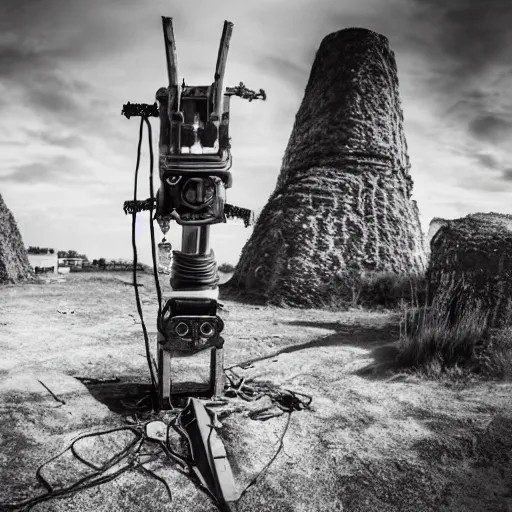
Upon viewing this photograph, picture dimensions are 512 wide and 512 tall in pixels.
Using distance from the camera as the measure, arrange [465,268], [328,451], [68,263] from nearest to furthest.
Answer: [328,451] < [465,268] < [68,263]

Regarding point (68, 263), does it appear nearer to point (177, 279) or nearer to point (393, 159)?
point (393, 159)

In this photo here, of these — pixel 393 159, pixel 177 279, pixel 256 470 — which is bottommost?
pixel 256 470

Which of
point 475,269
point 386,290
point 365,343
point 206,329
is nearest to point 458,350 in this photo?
point 365,343

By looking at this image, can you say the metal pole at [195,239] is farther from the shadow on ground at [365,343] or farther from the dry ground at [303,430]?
the shadow on ground at [365,343]

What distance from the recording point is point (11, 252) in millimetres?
13164

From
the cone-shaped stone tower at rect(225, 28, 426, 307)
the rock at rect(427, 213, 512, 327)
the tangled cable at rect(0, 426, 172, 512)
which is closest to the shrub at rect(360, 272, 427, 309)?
the cone-shaped stone tower at rect(225, 28, 426, 307)

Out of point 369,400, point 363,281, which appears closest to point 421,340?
point 369,400

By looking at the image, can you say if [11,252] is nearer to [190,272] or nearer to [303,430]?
[190,272]

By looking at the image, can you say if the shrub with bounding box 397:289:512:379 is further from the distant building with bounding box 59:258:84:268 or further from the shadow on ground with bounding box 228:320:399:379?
the distant building with bounding box 59:258:84:268

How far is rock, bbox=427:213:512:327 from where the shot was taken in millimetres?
5887

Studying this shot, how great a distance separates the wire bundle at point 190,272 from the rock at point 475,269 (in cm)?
350

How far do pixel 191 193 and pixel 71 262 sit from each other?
719 inches

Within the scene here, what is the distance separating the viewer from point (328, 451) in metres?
3.04

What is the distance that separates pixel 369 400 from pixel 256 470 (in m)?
1.60
